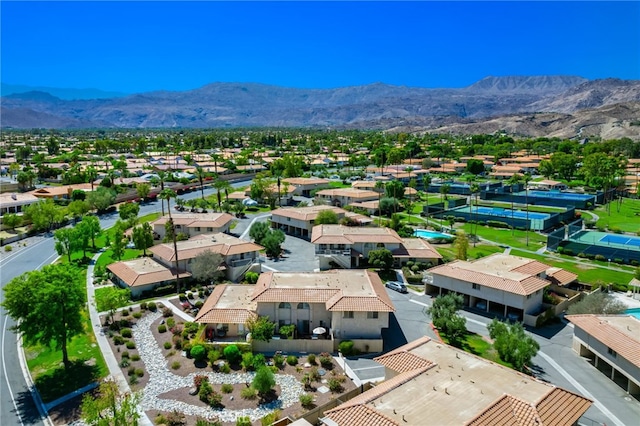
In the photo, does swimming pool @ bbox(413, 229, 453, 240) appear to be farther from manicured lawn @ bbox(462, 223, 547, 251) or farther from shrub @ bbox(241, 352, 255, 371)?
shrub @ bbox(241, 352, 255, 371)

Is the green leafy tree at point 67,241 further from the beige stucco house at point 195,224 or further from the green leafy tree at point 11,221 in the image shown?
the green leafy tree at point 11,221

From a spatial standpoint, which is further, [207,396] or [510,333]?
[510,333]

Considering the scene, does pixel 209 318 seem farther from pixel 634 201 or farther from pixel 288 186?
pixel 634 201

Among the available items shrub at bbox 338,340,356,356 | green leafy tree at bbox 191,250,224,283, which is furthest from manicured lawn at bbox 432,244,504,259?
green leafy tree at bbox 191,250,224,283

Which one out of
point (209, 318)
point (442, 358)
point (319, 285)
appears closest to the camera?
point (442, 358)

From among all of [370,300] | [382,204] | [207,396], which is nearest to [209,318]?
[207,396]

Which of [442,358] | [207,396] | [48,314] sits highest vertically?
[48,314]
